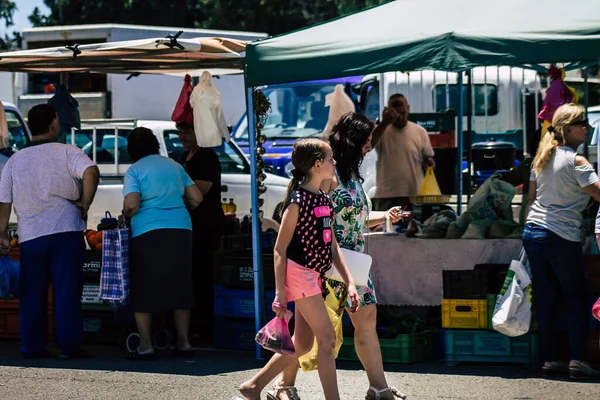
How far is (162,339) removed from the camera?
28.7ft

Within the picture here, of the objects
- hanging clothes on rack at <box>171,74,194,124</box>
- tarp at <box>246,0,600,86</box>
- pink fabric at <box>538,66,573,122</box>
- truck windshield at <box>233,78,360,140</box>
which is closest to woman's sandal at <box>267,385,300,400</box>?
tarp at <box>246,0,600,86</box>

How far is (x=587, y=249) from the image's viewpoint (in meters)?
7.82

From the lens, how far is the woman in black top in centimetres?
897

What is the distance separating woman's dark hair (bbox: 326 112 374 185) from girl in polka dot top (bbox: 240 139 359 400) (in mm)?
422

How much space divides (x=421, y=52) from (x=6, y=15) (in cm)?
2703

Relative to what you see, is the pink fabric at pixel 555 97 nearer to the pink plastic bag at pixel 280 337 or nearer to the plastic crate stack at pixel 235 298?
the plastic crate stack at pixel 235 298

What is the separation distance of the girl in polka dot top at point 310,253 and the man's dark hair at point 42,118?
9.53ft

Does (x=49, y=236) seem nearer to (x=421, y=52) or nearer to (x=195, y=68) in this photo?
(x=195, y=68)

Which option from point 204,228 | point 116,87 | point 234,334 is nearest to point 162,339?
point 234,334

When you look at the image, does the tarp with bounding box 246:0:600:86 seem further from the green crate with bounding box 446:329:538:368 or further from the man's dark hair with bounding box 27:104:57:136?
the green crate with bounding box 446:329:538:368

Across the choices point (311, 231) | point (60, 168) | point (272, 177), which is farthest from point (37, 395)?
point (272, 177)

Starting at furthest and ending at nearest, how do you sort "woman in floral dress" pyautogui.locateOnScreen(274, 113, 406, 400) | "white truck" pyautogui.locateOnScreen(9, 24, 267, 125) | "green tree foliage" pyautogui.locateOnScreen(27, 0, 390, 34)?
"green tree foliage" pyautogui.locateOnScreen(27, 0, 390, 34) → "white truck" pyautogui.locateOnScreen(9, 24, 267, 125) → "woman in floral dress" pyautogui.locateOnScreen(274, 113, 406, 400)

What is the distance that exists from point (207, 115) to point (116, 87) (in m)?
8.56

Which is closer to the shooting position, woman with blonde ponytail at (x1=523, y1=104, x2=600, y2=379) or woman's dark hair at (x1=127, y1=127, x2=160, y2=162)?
woman with blonde ponytail at (x1=523, y1=104, x2=600, y2=379)
